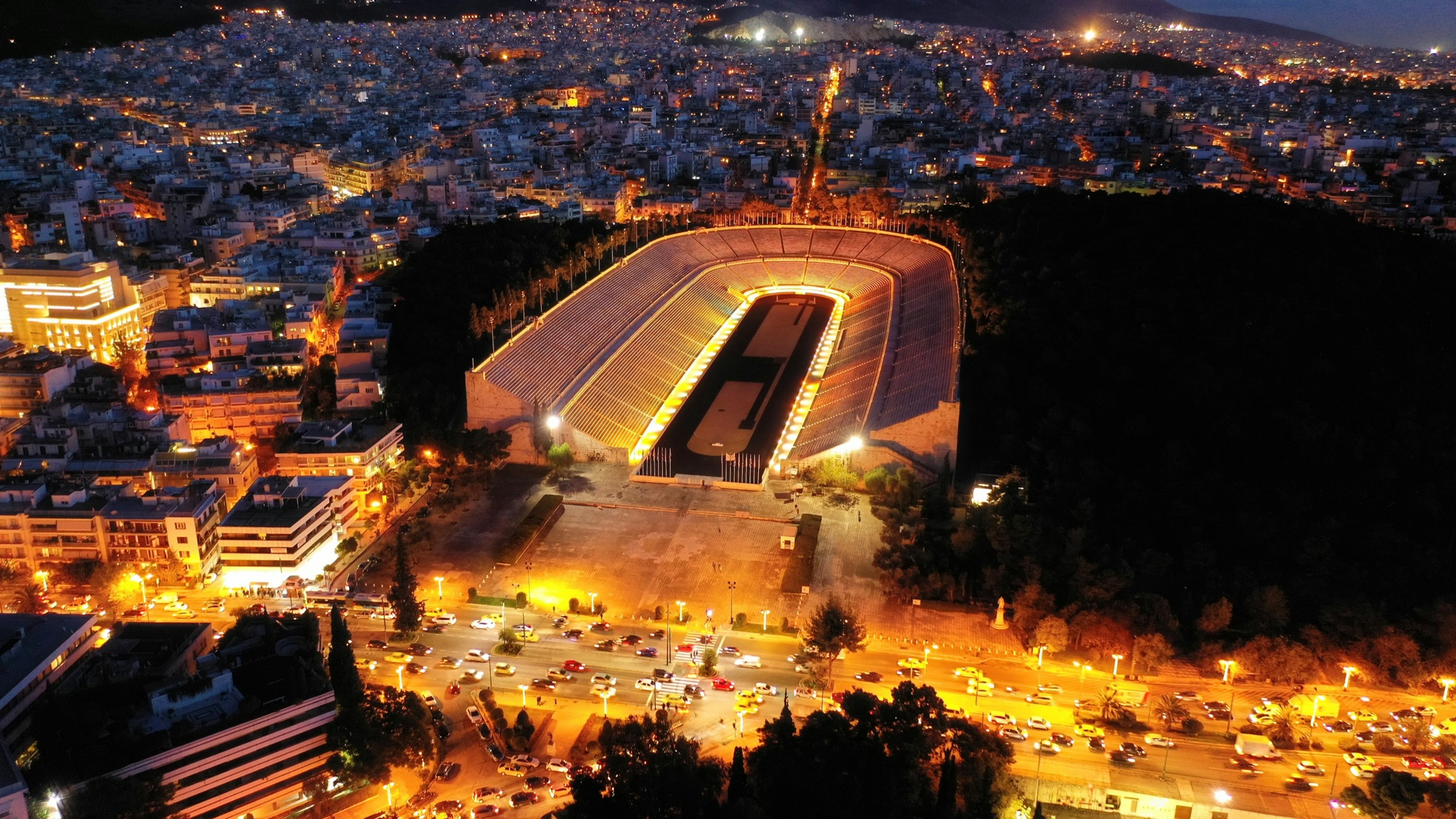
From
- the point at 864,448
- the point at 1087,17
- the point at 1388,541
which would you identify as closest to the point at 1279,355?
the point at 1388,541

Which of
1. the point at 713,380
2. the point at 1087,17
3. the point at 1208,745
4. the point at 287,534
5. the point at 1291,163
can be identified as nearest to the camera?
the point at 1208,745

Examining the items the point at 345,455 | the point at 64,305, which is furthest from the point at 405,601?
the point at 64,305

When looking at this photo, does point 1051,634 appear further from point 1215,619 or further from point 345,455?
point 345,455

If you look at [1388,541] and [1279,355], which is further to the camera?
[1279,355]

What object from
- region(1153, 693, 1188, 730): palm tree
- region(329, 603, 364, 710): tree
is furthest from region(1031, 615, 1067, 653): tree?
region(329, 603, 364, 710): tree

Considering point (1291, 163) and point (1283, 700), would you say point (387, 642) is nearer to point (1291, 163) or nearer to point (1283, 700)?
point (1283, 700)

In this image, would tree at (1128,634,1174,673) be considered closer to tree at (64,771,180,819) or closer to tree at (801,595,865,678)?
tree at (801,595,865,678)

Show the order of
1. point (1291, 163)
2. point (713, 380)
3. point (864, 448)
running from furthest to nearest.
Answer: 1. point (1291, 163)
2. point (713, 380)
3. point (864, 448)
